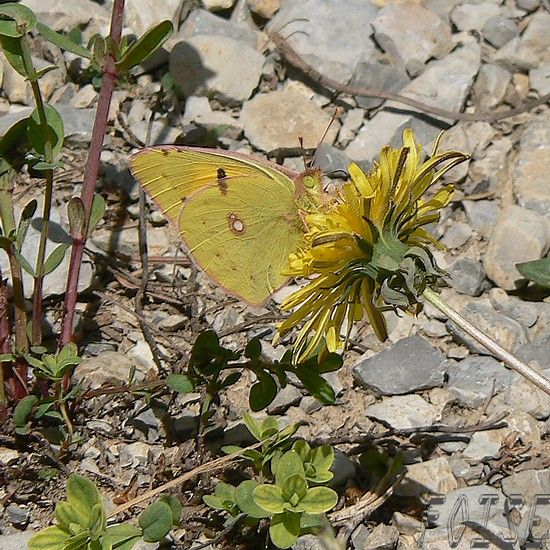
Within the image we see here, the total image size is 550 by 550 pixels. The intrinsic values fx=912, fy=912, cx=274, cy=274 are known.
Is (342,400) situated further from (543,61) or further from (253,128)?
(543,61)

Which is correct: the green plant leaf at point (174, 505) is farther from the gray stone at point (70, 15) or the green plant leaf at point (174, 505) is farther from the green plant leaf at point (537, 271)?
the gray stone at point (70, 15)

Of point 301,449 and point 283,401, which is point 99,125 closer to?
point 283,401

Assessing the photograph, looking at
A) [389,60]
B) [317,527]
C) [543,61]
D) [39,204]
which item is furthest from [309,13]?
[317,527]

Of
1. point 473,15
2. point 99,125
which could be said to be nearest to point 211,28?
point 473,15

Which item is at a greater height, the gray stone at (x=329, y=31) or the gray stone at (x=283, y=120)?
the gray stone at (x=329, y=31)

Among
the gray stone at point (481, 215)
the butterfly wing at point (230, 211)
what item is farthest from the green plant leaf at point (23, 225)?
the gray stone at point (481, 215)

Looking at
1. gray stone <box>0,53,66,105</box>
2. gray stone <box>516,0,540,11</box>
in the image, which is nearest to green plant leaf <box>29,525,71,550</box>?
gray stone <box>0,53,66,105</box>

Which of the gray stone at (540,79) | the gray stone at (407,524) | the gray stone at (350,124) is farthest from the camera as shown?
the gray stone at (540,79)
